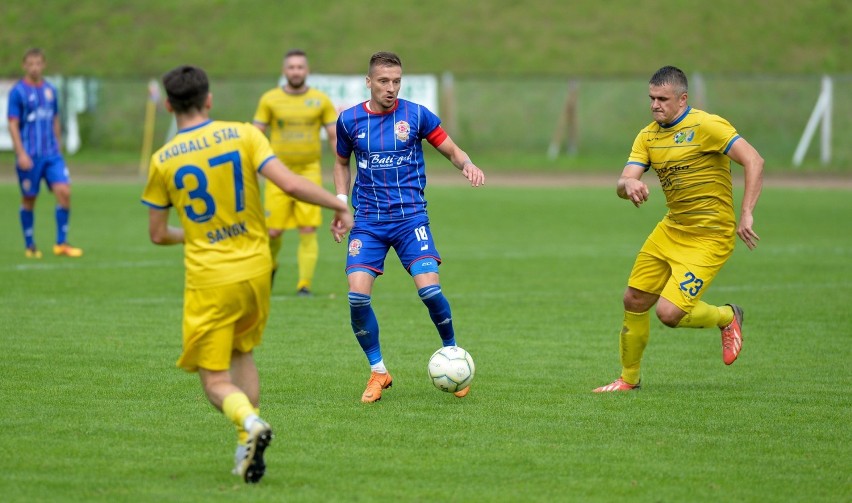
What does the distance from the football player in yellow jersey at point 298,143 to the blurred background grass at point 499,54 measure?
802 inches

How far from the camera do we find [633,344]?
766 centimetres

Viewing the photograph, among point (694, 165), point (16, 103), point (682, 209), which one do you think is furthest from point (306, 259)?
point (694, 165)

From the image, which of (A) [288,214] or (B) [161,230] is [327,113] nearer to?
(A) [288,214]

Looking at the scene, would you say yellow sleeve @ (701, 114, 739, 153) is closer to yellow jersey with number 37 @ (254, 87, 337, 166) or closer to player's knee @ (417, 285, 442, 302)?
player's knee @ (417, 285, 442, 302)

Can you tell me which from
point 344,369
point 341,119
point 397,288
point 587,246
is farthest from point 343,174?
point 587,246

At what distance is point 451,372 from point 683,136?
218cm

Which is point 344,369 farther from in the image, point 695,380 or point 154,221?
point 154,221

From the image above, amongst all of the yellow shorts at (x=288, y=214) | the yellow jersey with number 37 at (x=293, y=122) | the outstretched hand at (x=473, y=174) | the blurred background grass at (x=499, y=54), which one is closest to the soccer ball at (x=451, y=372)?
the outstretched hand at (x=473, y=174)

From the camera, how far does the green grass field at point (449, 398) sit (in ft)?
17.8

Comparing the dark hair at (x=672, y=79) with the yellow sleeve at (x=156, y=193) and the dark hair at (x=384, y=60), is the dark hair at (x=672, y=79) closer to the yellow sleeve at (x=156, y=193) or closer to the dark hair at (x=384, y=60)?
the dark hair at (x=384, y=60)

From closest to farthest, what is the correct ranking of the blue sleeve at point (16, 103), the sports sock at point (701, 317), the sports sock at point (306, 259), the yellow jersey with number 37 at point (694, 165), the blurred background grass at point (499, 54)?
the yellow jersey with number 37 at point (694, 165) → the sports sock at point (701, 317) → the sports sock at point (306, 259) → the blue sleeve at point (16, 103) → the blurred background grass at point (499, 54)

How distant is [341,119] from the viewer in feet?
24.8

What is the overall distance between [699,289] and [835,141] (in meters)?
27.1

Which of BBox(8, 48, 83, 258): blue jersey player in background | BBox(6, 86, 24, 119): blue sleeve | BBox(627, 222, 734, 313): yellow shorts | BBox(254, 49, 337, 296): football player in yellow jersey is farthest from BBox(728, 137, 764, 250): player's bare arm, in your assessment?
BBox(6, 86, 24, 119): blue sleeve
